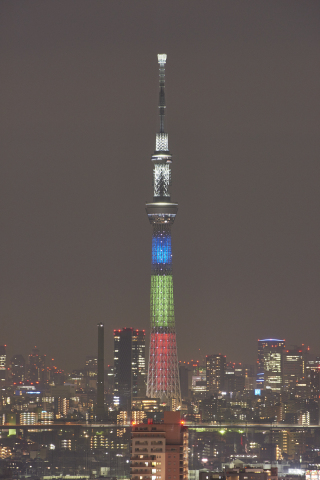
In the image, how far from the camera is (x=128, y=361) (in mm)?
56656

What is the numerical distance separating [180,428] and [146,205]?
72.1 feet

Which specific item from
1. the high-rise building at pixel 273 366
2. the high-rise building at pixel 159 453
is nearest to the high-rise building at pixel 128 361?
the high-rise building at pixel 273 366

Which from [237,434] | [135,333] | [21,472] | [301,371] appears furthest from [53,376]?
[21,472]

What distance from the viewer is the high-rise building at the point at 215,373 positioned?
61.5 metres

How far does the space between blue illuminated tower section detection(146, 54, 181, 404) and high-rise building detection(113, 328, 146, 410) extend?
752 centimetres

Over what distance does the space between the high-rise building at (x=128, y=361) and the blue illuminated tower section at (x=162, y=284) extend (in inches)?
296

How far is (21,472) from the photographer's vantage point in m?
39.5

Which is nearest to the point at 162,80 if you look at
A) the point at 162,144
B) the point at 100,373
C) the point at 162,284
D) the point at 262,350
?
the point at 162,144

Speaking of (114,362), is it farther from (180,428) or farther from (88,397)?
(180,428)

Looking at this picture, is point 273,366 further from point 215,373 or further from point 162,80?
point 162,80

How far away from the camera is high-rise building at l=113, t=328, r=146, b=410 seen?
5594 cm

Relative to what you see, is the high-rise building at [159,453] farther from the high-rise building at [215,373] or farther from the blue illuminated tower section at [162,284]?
the high-rise building at [215,373]

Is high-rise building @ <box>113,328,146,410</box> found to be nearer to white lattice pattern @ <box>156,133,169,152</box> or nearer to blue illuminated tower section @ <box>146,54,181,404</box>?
blue illuminated tower section @ <box>146,54,181,404</box>

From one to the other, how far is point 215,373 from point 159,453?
37.1m
